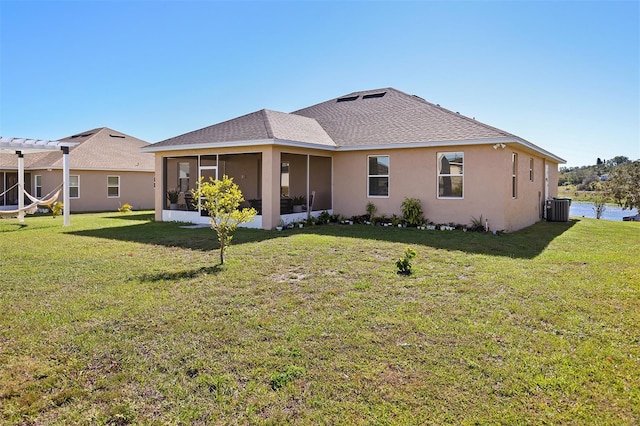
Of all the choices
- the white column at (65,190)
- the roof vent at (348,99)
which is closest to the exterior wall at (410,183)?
the white column at (65,190)

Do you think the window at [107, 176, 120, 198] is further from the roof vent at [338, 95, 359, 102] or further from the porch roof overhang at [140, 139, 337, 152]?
the roof vent at [338, 95, 359, 102]

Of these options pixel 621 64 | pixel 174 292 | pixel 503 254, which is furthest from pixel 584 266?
pixel 621 64

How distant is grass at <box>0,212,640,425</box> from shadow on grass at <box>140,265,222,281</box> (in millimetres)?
37

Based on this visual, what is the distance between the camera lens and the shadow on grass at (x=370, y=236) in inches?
375

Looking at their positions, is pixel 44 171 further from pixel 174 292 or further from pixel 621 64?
pixel 621 64

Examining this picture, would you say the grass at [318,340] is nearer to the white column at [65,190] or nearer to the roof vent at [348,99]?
the white column at [65,190]

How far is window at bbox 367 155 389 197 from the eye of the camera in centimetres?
1427

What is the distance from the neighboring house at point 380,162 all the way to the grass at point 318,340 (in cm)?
480

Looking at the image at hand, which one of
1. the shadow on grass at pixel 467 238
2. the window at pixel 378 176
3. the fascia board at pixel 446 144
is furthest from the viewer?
the window at pixel 378 176

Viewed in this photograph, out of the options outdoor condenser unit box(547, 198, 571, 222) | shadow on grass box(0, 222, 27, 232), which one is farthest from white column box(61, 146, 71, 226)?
outdoor condenser unit box(547, 198, 571, 222)

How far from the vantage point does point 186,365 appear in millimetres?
3773

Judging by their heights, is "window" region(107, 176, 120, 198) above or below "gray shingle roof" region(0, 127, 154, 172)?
below

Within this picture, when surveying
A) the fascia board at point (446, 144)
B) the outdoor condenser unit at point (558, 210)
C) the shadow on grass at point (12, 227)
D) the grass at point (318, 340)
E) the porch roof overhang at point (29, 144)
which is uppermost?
the porch roof overhang at point (29, 144)

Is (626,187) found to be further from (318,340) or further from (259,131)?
(318,340)
